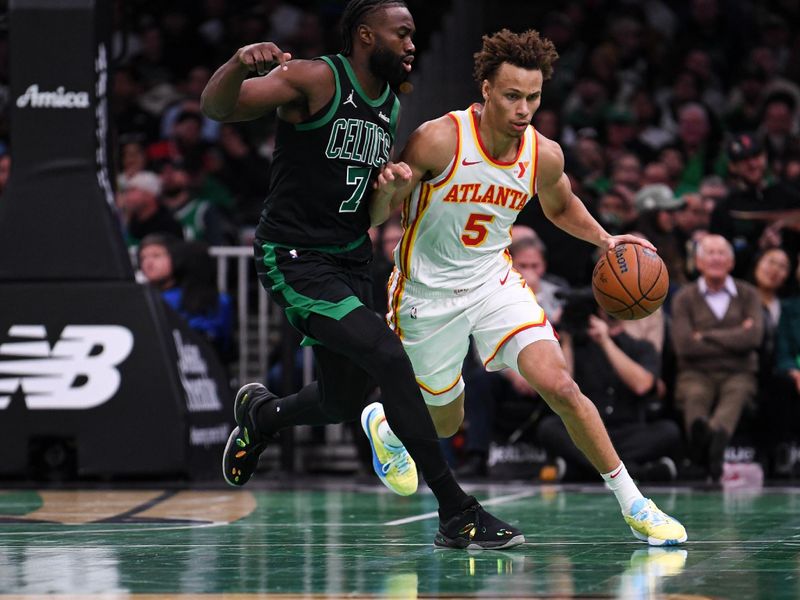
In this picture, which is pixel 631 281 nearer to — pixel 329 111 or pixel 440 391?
pixel 440 391

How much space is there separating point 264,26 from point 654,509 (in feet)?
38.0

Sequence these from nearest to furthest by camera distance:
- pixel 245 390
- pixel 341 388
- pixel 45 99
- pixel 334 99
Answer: pixel 334 99 < pixel 341 388 < pixel 245 390 < pixel 45 99

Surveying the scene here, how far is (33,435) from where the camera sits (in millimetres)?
9930

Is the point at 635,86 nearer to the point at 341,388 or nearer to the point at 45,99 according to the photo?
the point at 45,99

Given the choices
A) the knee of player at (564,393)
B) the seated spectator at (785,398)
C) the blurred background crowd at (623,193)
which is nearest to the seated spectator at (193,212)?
the blurred background crowd at (623,193)

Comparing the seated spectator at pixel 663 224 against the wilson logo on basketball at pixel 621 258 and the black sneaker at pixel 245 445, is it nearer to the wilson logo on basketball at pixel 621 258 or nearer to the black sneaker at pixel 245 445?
the wilson logo on basketball at pixel 621 258

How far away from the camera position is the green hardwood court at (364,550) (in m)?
4.98

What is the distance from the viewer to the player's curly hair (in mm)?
6418

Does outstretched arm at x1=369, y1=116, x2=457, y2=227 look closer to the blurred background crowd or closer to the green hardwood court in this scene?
the green hardwood court

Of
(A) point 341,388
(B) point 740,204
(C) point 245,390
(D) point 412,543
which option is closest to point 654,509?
(D) point 412,543

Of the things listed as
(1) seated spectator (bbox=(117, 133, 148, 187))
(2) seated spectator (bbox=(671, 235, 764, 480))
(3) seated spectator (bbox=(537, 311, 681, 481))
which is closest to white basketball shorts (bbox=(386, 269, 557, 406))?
(3) seated spectator (bbox=(537, 311, 681, 481))

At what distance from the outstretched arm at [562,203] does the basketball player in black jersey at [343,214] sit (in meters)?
0.77

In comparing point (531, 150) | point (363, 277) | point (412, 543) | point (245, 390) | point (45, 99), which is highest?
point (45, 99)

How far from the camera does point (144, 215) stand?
1241 centimetres
